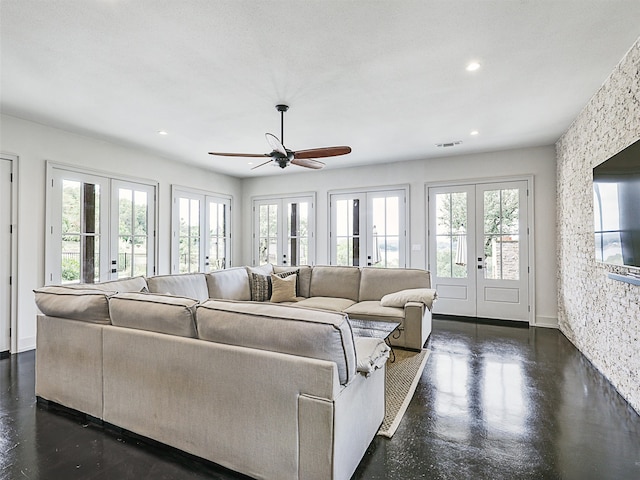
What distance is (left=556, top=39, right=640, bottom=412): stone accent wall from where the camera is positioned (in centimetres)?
259

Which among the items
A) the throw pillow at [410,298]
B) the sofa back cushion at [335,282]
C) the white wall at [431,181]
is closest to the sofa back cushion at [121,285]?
the sofa back cushion at [335,282]

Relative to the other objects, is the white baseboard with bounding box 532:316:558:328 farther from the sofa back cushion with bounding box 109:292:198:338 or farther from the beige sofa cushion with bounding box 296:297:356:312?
the sofa back cushion with bounding box 109:292:198:338

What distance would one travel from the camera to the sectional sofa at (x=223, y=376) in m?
1.60

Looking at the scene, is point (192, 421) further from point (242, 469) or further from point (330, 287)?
point (330, 287)

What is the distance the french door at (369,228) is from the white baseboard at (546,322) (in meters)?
2.16

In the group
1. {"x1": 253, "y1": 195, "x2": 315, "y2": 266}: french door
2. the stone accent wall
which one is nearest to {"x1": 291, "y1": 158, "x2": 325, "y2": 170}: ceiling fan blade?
{"x1": 253, "y1": 195, "x2": 315, "y2": 266}: french door

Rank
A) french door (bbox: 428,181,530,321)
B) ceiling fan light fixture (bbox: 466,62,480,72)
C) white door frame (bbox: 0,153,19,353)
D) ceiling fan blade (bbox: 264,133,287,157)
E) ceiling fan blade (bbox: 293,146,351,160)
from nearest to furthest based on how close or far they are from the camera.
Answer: ceiling fan light fixture (bbox: 466,62,480,72) < ceiling fan blade (bbox: 264,133,287,157) < ceiling fan blade (bbox: 293,146,351,160) < white door frame (bbox: 0,153,19,353) < french door (bbox: 428,181,530,321)

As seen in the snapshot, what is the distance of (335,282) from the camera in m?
4.97

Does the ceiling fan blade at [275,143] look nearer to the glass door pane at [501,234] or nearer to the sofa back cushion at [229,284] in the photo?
the sofa back cushion at [229,284]

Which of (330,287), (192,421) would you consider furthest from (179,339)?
(330,287)

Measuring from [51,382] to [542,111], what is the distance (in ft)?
17.2

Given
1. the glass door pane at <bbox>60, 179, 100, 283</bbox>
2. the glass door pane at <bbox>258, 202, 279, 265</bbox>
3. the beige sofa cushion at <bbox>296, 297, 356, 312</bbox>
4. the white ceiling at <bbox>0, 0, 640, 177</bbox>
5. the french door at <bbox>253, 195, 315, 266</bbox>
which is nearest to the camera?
the white ceiling at <bbox>0, 0, 640, 177</bbox>

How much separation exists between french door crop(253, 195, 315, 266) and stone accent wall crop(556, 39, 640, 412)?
163 inches

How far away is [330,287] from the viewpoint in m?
4.98
